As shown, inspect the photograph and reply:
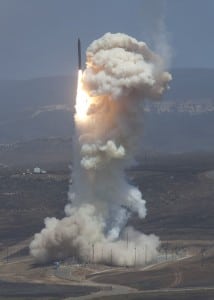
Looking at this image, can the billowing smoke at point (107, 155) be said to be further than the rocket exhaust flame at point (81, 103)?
No

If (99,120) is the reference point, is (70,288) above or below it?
below

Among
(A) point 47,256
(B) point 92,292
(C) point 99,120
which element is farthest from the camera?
(A) point 47,256

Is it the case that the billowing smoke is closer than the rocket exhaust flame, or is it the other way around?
the billowing smoke

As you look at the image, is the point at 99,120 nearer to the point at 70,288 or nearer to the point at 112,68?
the point at 112,68

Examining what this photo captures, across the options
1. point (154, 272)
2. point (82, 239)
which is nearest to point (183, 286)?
point (154, 272)

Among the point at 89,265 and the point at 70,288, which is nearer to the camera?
the point at 70,288

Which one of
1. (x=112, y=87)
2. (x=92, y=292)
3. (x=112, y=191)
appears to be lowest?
(x=92, y=292)

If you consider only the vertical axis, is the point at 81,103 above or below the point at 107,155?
above

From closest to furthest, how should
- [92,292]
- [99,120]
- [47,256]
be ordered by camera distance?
[92,292] < [99,120] < [47,256]
